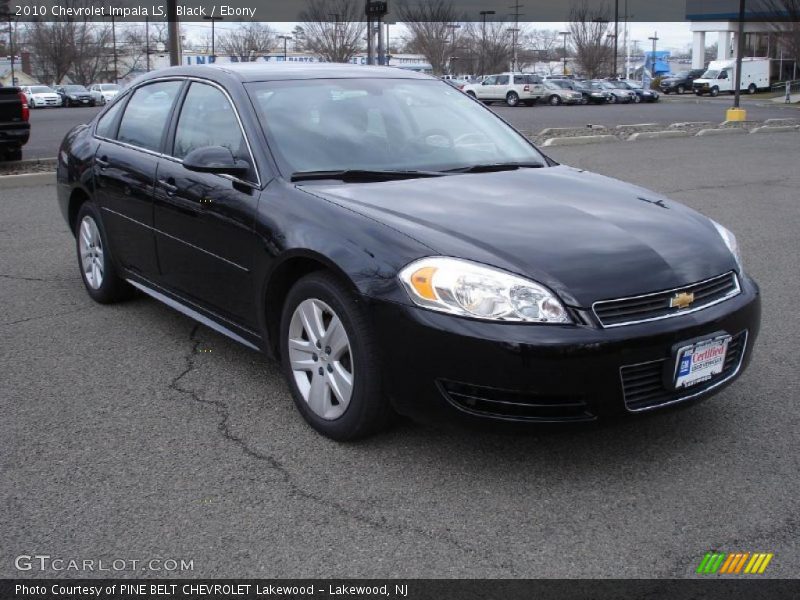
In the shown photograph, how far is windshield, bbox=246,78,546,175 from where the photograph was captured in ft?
14.0

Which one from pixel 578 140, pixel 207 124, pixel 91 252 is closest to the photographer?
pixel 207 124

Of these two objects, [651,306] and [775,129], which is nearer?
[651,306]

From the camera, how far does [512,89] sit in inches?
1861

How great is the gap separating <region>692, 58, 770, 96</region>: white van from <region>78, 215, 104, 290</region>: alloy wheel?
60941 mm

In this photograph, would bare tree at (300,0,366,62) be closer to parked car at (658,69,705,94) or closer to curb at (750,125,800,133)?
parked car at (658,69,705,94)

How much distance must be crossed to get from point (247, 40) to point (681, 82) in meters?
44.1

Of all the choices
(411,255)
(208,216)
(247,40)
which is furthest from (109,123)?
(247,40)

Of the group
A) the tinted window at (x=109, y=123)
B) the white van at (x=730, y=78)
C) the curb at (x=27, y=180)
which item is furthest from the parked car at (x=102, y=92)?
the tinted window at (x=109, y=123)

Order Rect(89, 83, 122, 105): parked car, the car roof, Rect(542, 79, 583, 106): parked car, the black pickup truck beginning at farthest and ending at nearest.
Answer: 1. Rect(89, 83, 122, 105): parked car
2. Rect(542, 79, 583, 106): parked car
3. the black pickup truck
4. the car roof

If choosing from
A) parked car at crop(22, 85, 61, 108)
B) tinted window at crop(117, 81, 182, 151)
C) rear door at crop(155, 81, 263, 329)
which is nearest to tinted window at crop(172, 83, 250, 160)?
rear door at crop(155, 81, 263, 329)

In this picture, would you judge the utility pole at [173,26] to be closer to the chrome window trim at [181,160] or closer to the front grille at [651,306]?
the chrome window trim at [181,160]

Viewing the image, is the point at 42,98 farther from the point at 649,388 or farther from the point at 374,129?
the point at 649,388

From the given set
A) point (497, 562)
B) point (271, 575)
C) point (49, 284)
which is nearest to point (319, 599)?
point (271, 575)

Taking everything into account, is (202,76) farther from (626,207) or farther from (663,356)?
(663,356)
